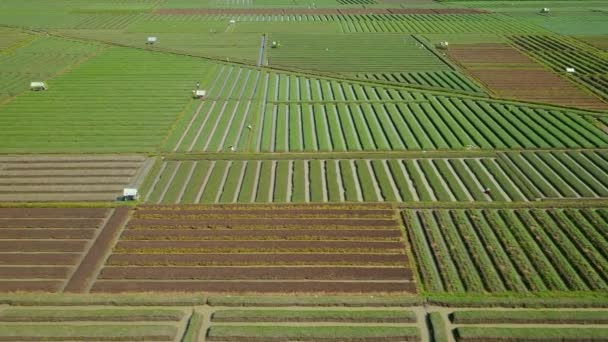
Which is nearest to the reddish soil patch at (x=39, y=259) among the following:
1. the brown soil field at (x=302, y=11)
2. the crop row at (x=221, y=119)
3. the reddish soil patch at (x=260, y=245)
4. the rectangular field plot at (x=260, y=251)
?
the rectangular field plot at (x=260, y=251)

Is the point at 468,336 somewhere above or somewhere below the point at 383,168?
below

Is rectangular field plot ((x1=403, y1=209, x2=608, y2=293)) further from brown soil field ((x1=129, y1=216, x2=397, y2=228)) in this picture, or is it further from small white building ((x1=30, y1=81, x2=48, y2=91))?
small white building ((x1=30, y1=81, x2=48, y2=91))

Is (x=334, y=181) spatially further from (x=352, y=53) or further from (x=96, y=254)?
(x=352, y=53)

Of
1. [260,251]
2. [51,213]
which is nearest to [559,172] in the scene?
[260,251]

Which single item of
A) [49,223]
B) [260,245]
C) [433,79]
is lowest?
[260,245]

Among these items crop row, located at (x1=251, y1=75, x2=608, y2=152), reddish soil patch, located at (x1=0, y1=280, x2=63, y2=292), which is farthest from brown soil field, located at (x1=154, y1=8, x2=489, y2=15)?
reddish soil patch, located at (x1=0, y1=280, x2=63, y2=292)

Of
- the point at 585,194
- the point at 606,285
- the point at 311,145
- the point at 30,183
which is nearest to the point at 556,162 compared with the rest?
the point at 585,194

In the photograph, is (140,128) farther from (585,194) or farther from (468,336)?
(585,194)
